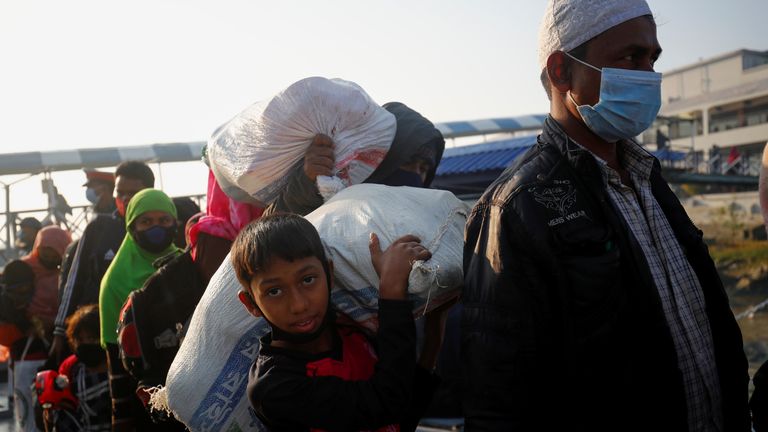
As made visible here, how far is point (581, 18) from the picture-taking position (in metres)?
1.75

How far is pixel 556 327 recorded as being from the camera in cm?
163

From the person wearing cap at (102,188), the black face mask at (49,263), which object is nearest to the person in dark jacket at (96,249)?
the person wearing cap at (102,188)

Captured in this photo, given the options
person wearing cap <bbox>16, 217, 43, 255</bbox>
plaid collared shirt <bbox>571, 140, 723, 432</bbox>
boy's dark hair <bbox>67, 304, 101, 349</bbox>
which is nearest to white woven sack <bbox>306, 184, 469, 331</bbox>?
plaid collared shirt <bbox>571, 140, 723, 432</bbox>

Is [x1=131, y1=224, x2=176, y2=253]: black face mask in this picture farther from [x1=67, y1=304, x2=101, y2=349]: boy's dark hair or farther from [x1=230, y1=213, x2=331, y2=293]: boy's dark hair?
[x1=230, y1=213, x2=331, y2=293]: boy's dark hair

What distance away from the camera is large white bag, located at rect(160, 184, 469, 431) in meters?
1.83

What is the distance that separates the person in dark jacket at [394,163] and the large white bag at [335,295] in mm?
280

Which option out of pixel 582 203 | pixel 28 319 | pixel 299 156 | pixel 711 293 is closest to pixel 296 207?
pixel 299 156

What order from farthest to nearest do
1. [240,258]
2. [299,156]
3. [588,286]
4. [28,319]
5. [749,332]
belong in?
[749,332]
[28,319]
[299,156]
[240,258]
[588,286]

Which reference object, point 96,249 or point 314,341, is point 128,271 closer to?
point 96,249

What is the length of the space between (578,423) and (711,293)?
50cm

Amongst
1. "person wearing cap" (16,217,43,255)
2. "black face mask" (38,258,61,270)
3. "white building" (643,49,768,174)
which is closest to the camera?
"black face mask" (38,258,61,270)

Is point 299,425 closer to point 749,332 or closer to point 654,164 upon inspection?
point 654,164

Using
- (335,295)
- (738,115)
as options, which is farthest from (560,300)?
(738,115)

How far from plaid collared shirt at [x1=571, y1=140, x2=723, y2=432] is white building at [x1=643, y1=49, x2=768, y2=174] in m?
37.1
